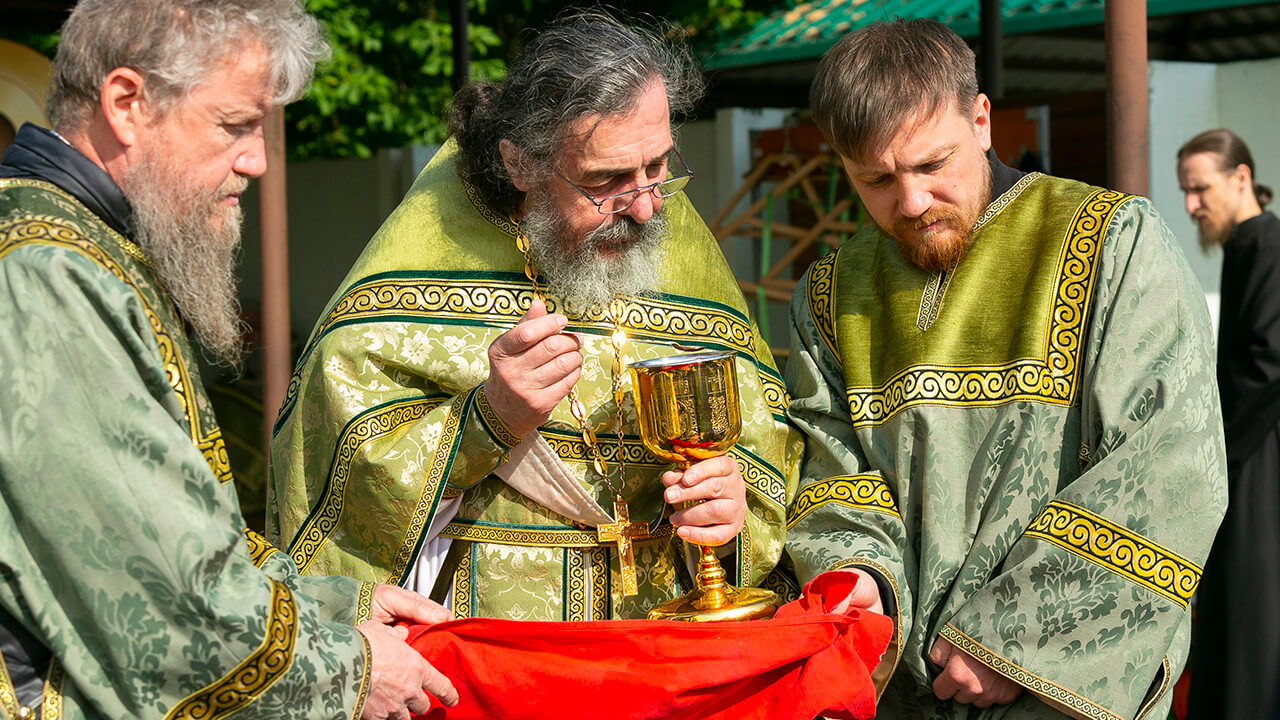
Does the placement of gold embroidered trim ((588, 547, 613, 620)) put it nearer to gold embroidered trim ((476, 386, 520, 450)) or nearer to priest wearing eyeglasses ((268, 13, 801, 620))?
priest wearing eyeglasses ((268, 13, 801, 620))

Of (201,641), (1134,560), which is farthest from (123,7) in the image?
(1134,560)

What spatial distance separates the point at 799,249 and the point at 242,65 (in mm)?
6600

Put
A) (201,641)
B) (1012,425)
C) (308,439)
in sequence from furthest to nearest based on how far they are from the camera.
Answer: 1. (308,439)
2. (1012,425)
3. (201,641)

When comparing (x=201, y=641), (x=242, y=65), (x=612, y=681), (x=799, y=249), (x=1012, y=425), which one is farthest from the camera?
(x=799, y=249)

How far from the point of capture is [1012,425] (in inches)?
116

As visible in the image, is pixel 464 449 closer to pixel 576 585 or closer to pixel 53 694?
pixel 576 585

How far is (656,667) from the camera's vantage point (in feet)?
8.88

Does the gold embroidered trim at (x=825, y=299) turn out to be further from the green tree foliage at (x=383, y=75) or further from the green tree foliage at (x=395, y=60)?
the green tree foliage at (x=383, y=75)

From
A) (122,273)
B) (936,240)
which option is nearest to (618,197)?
(936,240)

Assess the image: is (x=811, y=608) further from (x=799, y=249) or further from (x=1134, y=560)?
(x=799, y=249)

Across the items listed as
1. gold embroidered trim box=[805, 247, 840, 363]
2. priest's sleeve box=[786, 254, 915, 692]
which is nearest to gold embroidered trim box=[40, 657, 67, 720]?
priest's sleeve box=[786, 254, 915, 692]

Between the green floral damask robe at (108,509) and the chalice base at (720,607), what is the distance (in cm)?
88

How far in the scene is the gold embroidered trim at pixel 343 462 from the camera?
10.1 ft

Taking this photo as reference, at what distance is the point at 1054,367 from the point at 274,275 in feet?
10.5
